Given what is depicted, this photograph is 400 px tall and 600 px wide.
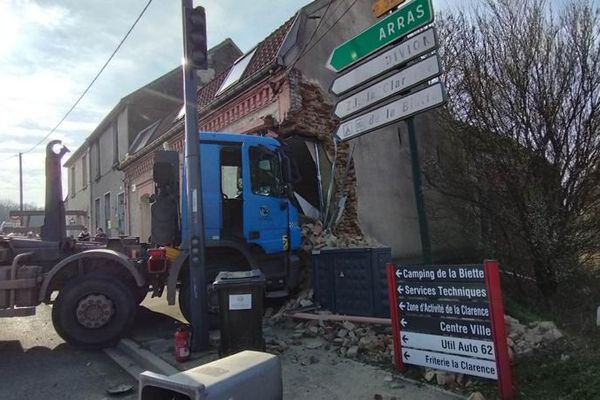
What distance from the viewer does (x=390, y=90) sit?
5.43 metres

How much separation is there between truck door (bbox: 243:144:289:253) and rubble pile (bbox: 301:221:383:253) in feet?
3.92

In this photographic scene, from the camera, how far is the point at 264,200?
8125 mm

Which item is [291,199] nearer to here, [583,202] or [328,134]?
[328,134]

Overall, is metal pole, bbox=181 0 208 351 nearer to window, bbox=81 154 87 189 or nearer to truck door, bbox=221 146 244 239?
truck door, bbox=221 146 244 239

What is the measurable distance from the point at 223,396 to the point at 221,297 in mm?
3233

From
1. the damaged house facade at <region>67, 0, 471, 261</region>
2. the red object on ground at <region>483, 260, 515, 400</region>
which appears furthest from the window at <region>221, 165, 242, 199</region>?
the red object on ground at <region>483, 260, 515, 400</region>

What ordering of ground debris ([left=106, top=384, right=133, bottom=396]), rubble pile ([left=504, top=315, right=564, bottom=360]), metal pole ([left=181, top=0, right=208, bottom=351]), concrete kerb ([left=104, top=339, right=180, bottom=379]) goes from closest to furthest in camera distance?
rubble pile ([left=504, top=315, right=564, bottom=360]) < ground debris ([left=106, top=384, right=133, bottom=396]) < concrete kerb ([left=104, top=339, right=180, bottom=379]) < metal pole ([left=181, top=0, right=208, bottom=351])

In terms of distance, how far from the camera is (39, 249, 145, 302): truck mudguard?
7363mm

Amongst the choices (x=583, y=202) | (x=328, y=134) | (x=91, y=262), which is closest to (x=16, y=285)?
(x=91, y=262)

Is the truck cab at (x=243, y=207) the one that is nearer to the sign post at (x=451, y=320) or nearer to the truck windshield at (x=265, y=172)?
the truck windshield at (x=265, y=172)

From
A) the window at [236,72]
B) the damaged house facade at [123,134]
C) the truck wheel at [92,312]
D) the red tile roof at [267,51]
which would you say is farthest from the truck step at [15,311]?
the damaged house facade at [123,134]

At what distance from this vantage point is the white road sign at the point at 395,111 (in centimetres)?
495

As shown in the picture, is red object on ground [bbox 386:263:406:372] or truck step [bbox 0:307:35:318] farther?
truck step [bbox 0:307:35:318]

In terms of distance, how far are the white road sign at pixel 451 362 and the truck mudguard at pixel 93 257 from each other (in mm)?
4269
